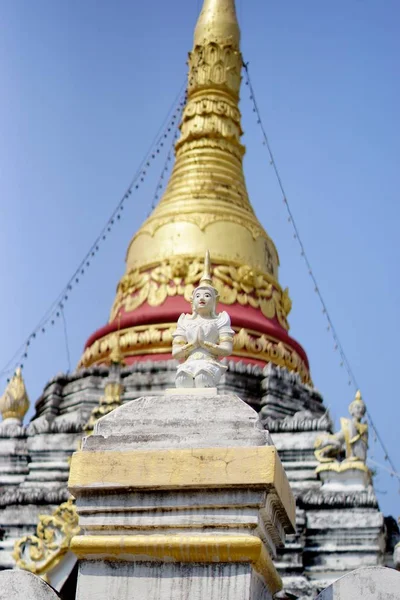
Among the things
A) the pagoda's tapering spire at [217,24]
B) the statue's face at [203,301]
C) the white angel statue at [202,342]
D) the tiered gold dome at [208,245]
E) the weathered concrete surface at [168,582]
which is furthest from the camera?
the pagoda's tapering spire at [217,24]

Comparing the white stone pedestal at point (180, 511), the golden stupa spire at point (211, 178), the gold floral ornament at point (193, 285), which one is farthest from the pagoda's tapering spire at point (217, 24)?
the white stone pedestal at point (180, 511)

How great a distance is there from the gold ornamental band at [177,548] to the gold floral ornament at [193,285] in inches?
732

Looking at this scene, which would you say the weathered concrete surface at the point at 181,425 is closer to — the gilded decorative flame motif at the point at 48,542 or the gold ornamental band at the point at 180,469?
the gold ornamental band at the point at 180,469

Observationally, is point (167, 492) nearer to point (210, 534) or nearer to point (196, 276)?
point (210, 534)

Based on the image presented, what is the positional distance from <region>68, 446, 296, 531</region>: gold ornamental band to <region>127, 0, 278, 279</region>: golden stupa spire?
1915 cm

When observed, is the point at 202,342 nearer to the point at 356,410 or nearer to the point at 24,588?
the point at 24,588

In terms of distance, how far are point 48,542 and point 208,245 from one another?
34.5 feet

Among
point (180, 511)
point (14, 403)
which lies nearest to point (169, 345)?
point (14, 403)

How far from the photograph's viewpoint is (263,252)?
2525cm

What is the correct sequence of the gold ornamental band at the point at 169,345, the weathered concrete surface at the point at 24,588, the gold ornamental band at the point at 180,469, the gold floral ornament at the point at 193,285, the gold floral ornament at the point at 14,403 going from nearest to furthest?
the gold ornamental band at the point at 180,469 → the weathered concrete surface at the point at 24,588 → the gold floral ornament at the point at 14,403 → the gold ornamental band at the point at 169,345 → the gold floral ornament at the point at 193,285

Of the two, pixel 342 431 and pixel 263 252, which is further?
pixel 263 252

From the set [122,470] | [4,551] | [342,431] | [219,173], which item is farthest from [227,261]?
[122,470]

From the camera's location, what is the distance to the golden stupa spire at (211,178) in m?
24.7

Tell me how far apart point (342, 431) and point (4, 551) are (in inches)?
241
